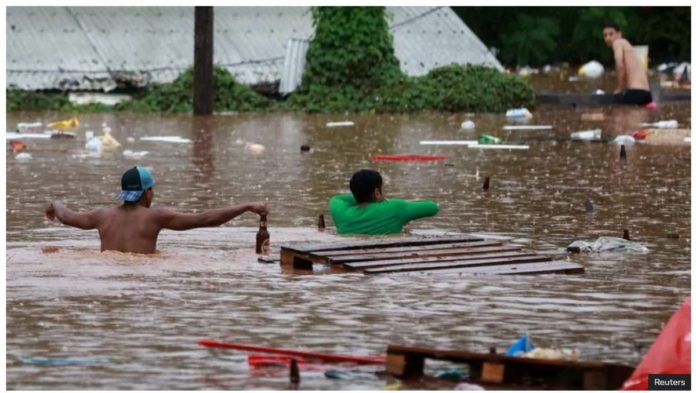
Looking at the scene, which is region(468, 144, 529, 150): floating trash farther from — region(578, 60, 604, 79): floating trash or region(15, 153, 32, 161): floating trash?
region(578, 60, 604, 79): floating trash

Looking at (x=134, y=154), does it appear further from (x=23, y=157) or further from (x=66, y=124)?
(x=66, y=124)

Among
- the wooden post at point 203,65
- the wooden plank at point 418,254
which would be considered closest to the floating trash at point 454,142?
the wooden post at point 203,65

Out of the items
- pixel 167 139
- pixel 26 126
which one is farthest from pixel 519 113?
pixel 26 126

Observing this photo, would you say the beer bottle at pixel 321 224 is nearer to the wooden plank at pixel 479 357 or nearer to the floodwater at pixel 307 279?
the floodwater at pixel 307 279

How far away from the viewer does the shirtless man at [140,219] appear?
430 inches

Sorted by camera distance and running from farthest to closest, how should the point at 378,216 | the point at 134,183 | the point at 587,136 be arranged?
1. the point at 587,136
2. the point at 378,216
3. the point at 134,183

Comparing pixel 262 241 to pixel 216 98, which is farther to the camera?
pixel 216 98

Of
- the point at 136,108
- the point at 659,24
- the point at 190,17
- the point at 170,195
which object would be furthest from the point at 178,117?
the point at 659,24

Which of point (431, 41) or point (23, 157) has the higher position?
point (431, 41)

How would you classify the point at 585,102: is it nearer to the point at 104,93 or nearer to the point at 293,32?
the point at 293,32

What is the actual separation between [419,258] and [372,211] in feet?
5.33

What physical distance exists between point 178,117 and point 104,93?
144 inches

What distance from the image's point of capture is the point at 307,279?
33.6 ft

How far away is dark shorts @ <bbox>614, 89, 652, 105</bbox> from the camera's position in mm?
27016
